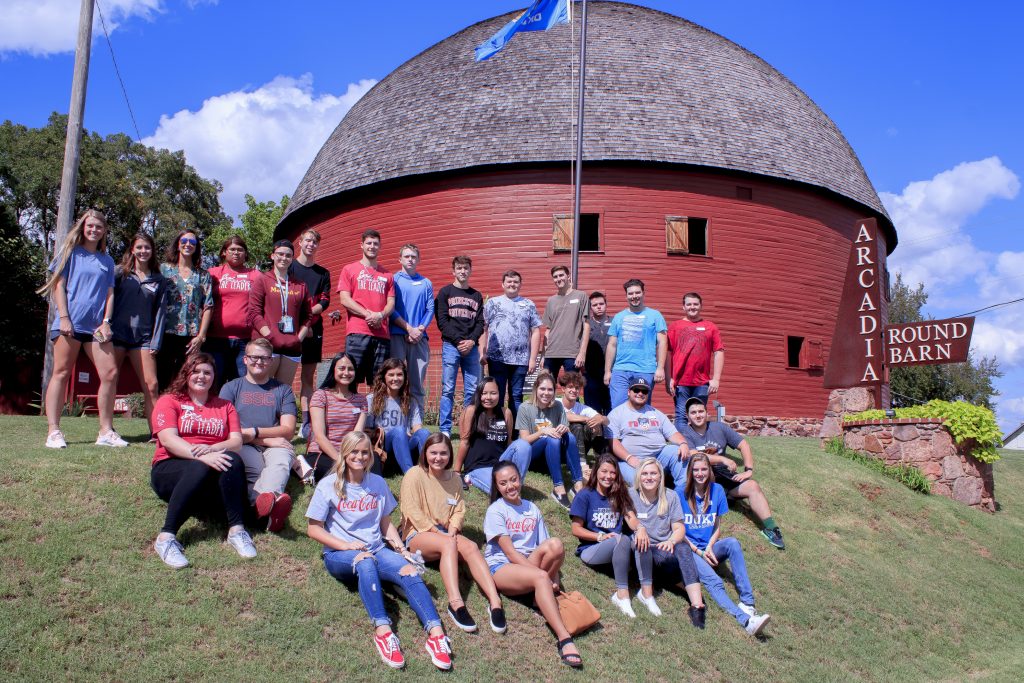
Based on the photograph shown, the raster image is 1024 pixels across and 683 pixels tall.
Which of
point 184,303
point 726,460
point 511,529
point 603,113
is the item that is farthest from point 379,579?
point 603,113

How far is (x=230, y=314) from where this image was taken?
27.9 ft

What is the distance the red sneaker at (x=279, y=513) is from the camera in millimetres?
6680

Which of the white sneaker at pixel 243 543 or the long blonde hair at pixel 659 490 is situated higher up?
the long blonde hair at pixel 659 490

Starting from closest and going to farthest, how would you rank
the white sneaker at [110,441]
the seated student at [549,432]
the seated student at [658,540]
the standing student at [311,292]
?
the seated student at [658,540], the white sneaker at [110,441], the seated student at [549,432], the standing student at [311,292]

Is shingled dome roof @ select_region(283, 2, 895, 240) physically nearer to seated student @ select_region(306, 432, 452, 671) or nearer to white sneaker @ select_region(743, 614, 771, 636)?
white sneaker @ select_region(743, 614, 771, 636)

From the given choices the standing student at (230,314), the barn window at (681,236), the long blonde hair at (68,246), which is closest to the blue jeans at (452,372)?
the standing student at (230,314)

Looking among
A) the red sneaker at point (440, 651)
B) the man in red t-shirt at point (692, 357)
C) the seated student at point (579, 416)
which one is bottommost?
the red sneaker at point (440, 651)

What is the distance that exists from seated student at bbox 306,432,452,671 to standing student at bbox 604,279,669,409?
415 centimetres

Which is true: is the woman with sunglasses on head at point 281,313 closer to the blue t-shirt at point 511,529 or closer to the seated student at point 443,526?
the seated student at point 443,526

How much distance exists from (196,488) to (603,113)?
1567 centimetres

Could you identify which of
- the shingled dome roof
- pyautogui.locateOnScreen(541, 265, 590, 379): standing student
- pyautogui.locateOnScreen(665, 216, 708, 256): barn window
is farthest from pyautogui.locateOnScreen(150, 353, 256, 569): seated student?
pyautogui.locateOnScreen(665, 216, 708, 256): barn window

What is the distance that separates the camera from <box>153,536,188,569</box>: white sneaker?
600cm

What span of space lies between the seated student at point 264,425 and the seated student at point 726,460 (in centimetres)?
416

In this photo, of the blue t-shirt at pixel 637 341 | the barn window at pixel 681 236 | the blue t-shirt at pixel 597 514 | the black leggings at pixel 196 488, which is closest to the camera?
the black leggings at pixel 196 488
